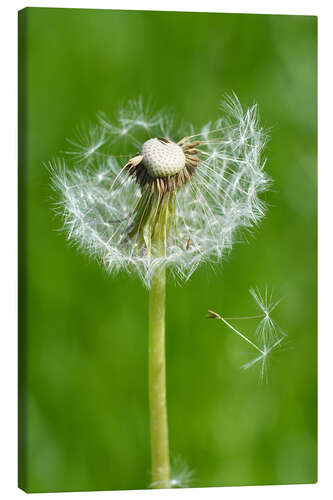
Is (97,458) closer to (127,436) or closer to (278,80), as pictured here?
(127,436)

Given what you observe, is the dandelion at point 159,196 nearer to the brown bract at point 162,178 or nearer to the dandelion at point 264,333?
the brown bract at point 162,178

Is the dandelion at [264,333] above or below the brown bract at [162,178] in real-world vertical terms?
below

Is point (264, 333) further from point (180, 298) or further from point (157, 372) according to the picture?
point (157, 372)

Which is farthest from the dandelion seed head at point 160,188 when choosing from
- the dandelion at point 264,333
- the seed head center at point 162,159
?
the dandelion at point 264,333

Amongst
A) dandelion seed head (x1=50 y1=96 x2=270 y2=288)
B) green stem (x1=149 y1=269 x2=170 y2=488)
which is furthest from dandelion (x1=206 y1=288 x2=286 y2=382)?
green stem (x1=149 y1=269 x2=170 y2=488)

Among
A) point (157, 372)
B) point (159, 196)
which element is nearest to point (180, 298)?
point (157, 372)

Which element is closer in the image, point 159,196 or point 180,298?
point 159,196
